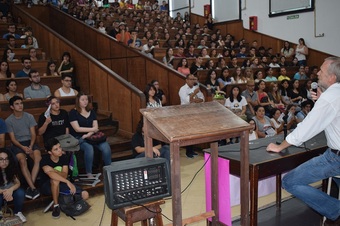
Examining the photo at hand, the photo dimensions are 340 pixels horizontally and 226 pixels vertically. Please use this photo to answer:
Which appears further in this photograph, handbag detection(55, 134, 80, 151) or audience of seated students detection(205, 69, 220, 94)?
audience of seated students detection(205, 69, 220, 94)

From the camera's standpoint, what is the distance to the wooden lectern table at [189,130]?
1.95m

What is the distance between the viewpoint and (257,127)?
5301 mm

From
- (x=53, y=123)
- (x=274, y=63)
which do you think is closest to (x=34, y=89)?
(x=53, y=123)

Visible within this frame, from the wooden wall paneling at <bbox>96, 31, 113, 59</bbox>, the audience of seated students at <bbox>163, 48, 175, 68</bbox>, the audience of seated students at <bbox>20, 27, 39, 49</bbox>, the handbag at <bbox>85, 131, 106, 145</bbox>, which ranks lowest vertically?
the handbag at <bbox>85, 131, 106, 145</bbox>

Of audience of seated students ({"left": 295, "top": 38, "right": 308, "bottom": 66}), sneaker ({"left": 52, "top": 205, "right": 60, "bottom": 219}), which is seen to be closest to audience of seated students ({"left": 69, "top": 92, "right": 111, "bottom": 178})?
sneaker ({"left": 52, "top": 205, "right": 60, "bottom": 219})

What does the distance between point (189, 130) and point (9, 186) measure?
6.99 ft

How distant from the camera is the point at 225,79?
7203 mm

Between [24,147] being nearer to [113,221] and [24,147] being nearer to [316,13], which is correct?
[113,221]

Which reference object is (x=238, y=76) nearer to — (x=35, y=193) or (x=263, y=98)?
(x=263, y=98)

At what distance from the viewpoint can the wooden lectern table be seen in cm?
195

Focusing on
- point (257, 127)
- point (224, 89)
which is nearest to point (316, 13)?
point (224, 89)

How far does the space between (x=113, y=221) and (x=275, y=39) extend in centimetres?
956

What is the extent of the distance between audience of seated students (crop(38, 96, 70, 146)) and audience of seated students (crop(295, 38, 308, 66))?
24.2 ft

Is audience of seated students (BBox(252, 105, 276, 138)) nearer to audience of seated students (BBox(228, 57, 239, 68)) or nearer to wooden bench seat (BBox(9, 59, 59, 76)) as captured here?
audience of seated students (BBox(228, 57, 239, 68))
